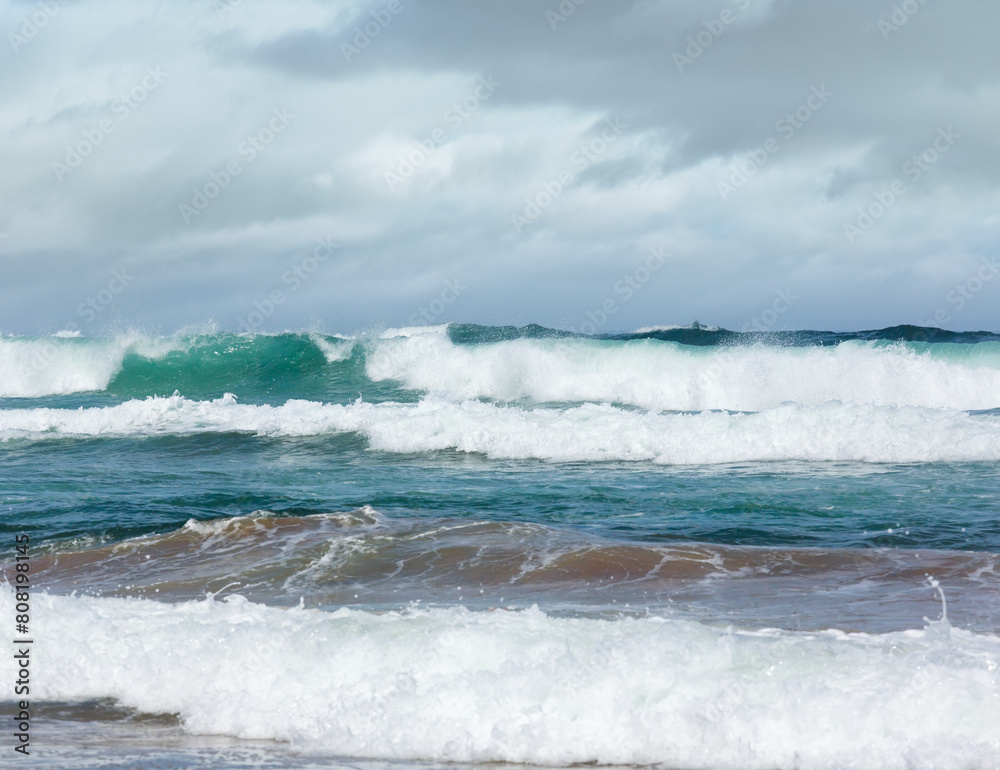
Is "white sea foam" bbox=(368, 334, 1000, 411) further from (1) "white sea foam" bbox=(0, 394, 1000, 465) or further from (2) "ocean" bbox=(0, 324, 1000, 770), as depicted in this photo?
(2) "ocean" bbox=(0, 324, 1000, 770)

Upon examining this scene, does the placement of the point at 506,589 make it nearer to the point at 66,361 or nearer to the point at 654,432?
the point at 654,432

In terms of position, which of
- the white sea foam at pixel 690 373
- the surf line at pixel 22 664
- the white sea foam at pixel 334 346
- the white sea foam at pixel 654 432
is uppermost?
the white sea foam at pixel 334 346

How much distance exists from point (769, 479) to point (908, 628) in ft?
23.7

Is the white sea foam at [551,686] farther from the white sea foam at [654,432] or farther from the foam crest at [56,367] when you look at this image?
the foam crest at [56,367]

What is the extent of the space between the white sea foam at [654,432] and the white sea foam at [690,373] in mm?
6522

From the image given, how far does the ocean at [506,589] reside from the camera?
4203 mm

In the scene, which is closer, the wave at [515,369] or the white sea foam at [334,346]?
the wave at [515,369]

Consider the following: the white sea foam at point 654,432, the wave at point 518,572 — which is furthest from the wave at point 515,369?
the wave at point 518,572

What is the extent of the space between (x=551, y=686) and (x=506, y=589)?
2325mm

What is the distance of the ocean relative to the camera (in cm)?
420

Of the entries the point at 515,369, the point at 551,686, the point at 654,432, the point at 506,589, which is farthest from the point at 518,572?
the point at 515,369

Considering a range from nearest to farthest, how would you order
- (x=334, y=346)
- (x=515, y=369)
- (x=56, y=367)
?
(x=515, y=369) < (x=334, y=346) < (x=56, y=367)

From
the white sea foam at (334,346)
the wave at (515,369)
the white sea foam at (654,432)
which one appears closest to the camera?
the white sea foam at (654,432)

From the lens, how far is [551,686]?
176 inches
